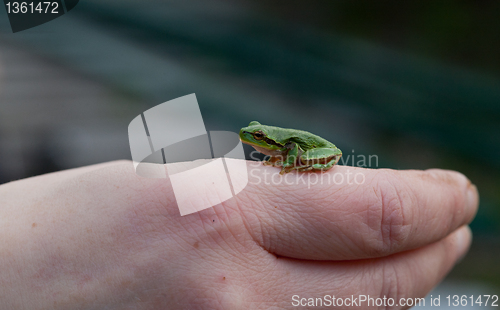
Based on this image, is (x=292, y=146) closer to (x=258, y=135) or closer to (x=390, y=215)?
(x=258, y=135)

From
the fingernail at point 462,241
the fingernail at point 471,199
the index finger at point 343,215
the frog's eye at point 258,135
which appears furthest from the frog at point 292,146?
the fingernail at point 462,241

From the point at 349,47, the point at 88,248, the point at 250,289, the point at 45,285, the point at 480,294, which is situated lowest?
the point at 480,294

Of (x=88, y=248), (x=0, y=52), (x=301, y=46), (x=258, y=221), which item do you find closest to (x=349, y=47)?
(x=301, y=46)

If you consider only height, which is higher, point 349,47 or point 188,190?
point 349,47

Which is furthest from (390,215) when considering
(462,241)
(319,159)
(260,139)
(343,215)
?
(462,241)

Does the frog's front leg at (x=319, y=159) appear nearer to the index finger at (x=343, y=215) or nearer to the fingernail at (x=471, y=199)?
the index finger at (x=343, y=215)

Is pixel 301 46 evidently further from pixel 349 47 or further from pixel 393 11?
pixel 393 11

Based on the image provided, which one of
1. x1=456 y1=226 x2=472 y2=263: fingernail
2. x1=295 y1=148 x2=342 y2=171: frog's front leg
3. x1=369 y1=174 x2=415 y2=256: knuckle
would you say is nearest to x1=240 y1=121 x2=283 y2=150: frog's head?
x1=295 y1=148 x2=342 y2=171: frog's front leg

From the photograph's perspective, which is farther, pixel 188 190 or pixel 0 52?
pixel 0 52
